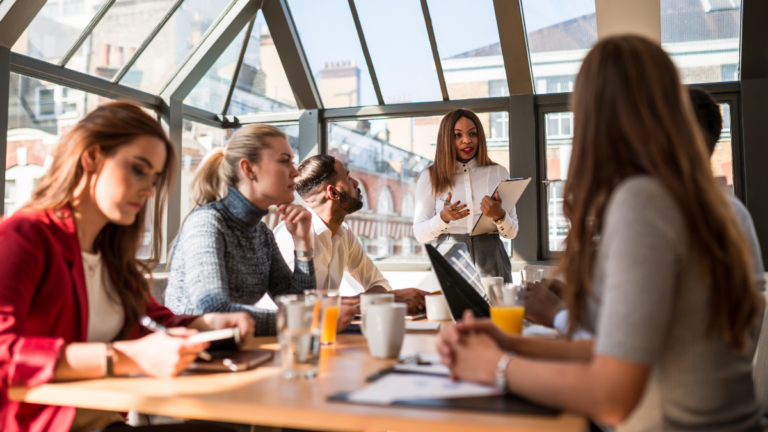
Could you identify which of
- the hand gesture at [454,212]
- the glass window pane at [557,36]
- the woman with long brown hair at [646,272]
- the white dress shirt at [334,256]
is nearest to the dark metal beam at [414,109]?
the glass window pane at [557,36]

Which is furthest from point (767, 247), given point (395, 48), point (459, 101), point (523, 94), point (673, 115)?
point (673, 115)

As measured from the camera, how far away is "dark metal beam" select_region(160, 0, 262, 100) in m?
4.64

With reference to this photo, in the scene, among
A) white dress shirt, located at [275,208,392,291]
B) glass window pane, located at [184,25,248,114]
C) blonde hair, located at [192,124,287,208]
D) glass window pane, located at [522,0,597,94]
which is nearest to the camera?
blonde hair, located at [192,124,287,208]

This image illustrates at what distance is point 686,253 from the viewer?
2.53 feet

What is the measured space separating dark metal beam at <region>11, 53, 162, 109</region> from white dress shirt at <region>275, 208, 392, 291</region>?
2173mm

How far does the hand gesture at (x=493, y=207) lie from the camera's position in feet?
10.2

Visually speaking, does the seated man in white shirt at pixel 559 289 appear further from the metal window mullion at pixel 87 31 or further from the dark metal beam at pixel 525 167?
the metal window mullion at pixel 87 31

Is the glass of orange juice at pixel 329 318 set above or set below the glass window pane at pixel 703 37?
below

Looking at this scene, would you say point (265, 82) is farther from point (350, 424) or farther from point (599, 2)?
point (350, 424)

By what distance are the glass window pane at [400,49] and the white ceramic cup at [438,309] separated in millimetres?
3345

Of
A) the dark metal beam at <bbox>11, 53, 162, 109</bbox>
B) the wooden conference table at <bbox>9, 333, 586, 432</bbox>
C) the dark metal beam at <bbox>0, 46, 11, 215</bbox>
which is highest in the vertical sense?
the dark metal beam at <bbox>11, 53, 162, 109</bbox>

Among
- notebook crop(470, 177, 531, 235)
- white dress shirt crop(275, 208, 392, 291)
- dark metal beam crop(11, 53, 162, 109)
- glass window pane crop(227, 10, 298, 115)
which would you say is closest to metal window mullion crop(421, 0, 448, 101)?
glass window pane crop(227, 10, 298, 115)

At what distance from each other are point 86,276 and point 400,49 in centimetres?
394

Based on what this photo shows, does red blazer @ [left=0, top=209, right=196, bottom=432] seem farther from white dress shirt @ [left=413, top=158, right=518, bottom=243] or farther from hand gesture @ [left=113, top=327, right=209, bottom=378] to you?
white dress shirt @ [left=413, top=158, right=518, bottom=243]
